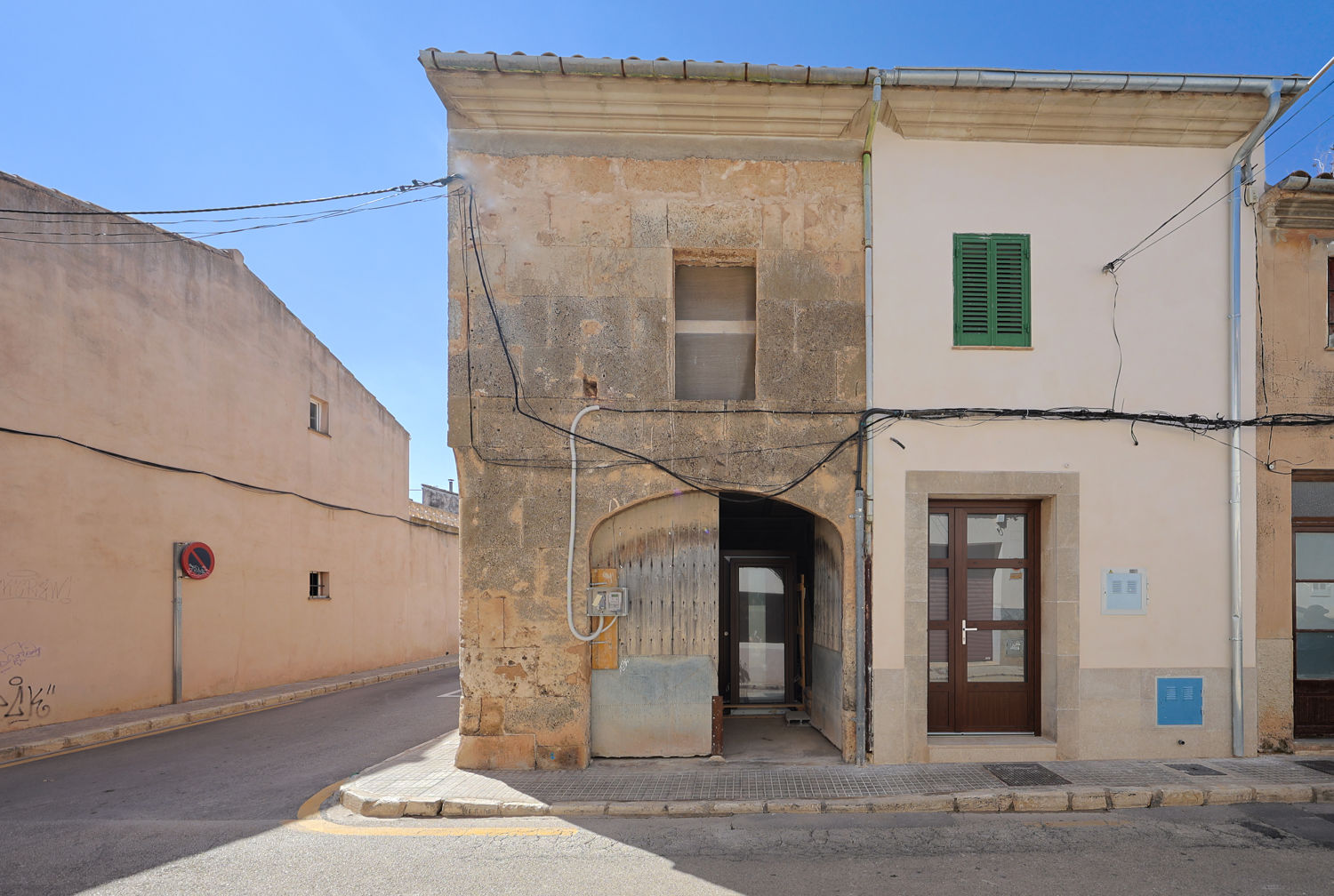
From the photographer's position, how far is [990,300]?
7.45 meters

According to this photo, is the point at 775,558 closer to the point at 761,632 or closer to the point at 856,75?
the point at 761,632

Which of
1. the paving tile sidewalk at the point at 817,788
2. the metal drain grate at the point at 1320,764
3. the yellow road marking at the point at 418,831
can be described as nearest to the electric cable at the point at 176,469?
the paving tile sidewalk at the point at 817,788

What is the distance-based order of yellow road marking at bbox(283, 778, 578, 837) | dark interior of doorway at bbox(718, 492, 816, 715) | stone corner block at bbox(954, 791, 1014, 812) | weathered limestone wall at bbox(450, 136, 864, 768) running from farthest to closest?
dark interior of doorway at bbox(718, 492, 816, 715) → weathered limestone wall at bbox(450, 136, 864, 768) → stone corner block at bbox(954, 791, 1014, 812) → yellow road marking at bbox(283, 778, 578, 837)

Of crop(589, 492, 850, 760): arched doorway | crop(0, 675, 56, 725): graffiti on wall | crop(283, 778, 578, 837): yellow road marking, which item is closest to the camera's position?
crop(283, 778, 578, 837): yellow road marking

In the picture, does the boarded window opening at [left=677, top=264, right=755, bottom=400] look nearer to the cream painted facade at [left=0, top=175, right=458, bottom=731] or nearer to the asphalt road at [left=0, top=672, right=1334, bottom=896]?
the asphalt road at [left=0, top=672, right=1334, bottom=896]

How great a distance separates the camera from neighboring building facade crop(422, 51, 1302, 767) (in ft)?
23.4

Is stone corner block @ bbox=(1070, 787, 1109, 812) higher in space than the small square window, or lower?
lower

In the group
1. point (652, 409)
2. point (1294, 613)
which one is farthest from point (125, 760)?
point (1294, 613)

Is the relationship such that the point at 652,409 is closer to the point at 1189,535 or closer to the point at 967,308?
the point at 967,308

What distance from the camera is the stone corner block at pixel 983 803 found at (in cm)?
609

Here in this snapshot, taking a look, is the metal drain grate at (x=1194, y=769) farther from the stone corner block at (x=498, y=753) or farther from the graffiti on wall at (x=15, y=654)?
the graffiti on wall at (x=15, y=654)

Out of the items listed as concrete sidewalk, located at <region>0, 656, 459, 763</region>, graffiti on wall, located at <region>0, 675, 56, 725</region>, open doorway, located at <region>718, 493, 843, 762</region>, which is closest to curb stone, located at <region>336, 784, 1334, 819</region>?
open doorway, located at <region>718, 493, 843, 762</region>

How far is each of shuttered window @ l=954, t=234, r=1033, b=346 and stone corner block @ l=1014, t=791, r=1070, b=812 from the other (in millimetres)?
4314

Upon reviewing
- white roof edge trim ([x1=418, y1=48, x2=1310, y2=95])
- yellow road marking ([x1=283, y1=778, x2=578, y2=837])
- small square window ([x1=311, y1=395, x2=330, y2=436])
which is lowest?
yellow road marking ([x1=283, y1=778, x2=578, y2=837])
